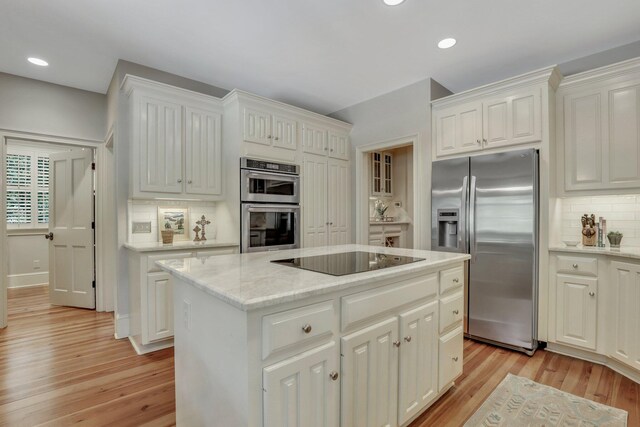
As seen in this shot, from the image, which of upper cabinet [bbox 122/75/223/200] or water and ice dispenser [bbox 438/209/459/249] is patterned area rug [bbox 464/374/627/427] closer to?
water and ice dispenser [bbox 438/209/459/249]

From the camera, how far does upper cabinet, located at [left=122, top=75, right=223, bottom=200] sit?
116 inches

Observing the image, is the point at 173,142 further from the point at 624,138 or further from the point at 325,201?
the point at 624,138

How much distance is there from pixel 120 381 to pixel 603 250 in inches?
154

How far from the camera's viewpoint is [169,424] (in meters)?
1.85

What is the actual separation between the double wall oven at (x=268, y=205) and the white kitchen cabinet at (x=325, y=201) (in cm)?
17

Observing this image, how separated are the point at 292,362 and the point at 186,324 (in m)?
0.68

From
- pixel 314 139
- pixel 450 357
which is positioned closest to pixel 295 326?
pixel 450 357

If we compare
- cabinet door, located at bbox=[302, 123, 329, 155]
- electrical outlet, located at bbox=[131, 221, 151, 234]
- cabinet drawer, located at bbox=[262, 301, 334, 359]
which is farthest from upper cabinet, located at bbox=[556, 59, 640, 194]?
electrical outlet, located at bbox=[131, 221, 151, 234]

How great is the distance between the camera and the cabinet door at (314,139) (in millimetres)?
3887

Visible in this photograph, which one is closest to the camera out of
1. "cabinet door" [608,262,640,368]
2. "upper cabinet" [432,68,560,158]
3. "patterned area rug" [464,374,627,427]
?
"patterned area rug" [464,374,627,427]

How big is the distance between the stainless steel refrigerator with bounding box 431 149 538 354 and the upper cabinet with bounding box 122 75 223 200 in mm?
2560

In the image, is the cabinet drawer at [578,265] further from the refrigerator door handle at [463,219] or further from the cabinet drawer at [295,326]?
the cabinet drawer at [295,326]

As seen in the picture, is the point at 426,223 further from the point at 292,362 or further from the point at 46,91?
the point at 46,91

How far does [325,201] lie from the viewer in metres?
4.09
